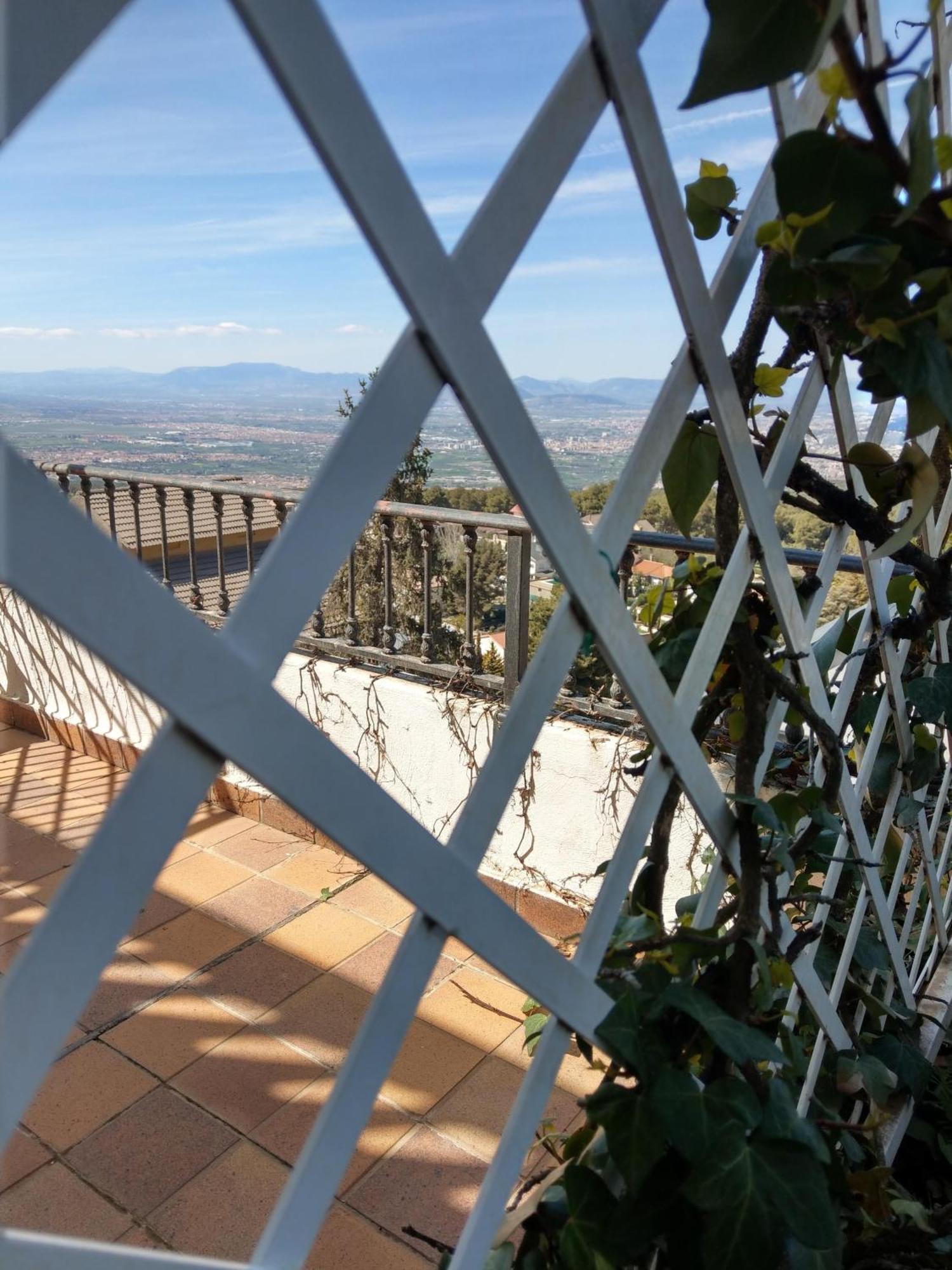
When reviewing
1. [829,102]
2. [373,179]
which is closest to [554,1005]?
[373,179]

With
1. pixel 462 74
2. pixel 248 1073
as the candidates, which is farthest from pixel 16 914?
pixel 462 74

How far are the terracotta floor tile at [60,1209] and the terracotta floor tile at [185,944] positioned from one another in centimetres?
75

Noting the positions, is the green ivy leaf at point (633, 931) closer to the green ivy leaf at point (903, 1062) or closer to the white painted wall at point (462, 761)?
the green ivy leaf at point (903, 1062)

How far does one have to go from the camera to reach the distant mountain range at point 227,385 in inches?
43.0

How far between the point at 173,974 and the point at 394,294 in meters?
2.64


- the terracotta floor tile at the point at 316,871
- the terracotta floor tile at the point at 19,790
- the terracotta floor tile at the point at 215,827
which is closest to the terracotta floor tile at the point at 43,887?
the terracotta floor tile at the point at 215,827

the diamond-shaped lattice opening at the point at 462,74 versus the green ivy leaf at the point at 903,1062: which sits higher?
the diamond-shaped lattice opening at the point at 462,74

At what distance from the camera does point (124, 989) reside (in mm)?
2582

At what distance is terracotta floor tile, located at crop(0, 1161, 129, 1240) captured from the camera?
1792 mm

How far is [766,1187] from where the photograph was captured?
727 millimetres

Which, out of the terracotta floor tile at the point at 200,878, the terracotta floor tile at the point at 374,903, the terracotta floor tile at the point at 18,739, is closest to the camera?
the terracotta floor tile at the point at 374,903

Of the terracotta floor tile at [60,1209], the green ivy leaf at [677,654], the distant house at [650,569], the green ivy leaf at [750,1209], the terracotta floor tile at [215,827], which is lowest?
the terracotta floor tile at [60,1209]

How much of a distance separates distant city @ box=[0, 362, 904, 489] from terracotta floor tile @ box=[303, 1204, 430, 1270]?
5.07 feet

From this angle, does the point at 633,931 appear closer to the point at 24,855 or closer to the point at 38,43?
the point at 38,43
